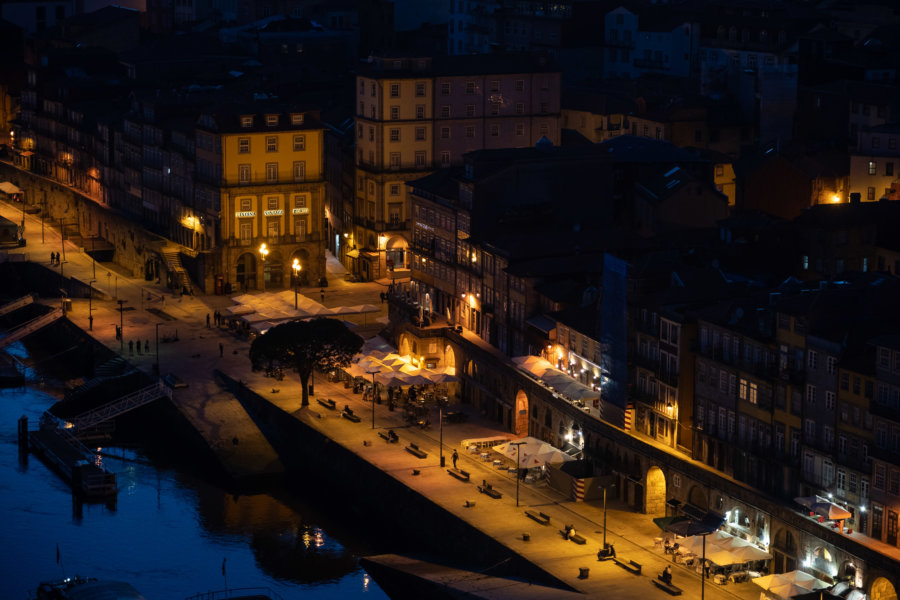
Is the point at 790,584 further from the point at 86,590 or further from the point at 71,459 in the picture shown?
the point at 71,459

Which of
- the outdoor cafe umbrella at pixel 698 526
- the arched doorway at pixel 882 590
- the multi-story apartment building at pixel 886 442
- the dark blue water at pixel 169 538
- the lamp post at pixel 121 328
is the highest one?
the multi-story apartment building at pixel 886 442

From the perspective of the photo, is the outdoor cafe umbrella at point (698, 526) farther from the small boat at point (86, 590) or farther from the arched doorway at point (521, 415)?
the small boat at point (86, 590)

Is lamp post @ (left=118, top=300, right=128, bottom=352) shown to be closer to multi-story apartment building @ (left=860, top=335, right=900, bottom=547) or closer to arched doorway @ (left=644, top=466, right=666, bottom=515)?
arched doorway @ (left=644, top=466, right=666, bottom=515)

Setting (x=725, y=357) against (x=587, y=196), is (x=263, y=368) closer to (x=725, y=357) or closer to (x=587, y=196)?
(x=587, y=196)

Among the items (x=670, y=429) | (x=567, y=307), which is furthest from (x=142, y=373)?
(x=670, y=429)

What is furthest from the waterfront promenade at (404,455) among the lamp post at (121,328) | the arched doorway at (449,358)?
the arched doorway at (449,358)

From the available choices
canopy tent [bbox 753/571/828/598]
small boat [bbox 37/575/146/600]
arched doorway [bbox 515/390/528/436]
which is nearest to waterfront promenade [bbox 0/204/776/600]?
arched doorway [bbox 515/390/528/436]

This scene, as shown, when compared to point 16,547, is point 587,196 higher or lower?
higher
